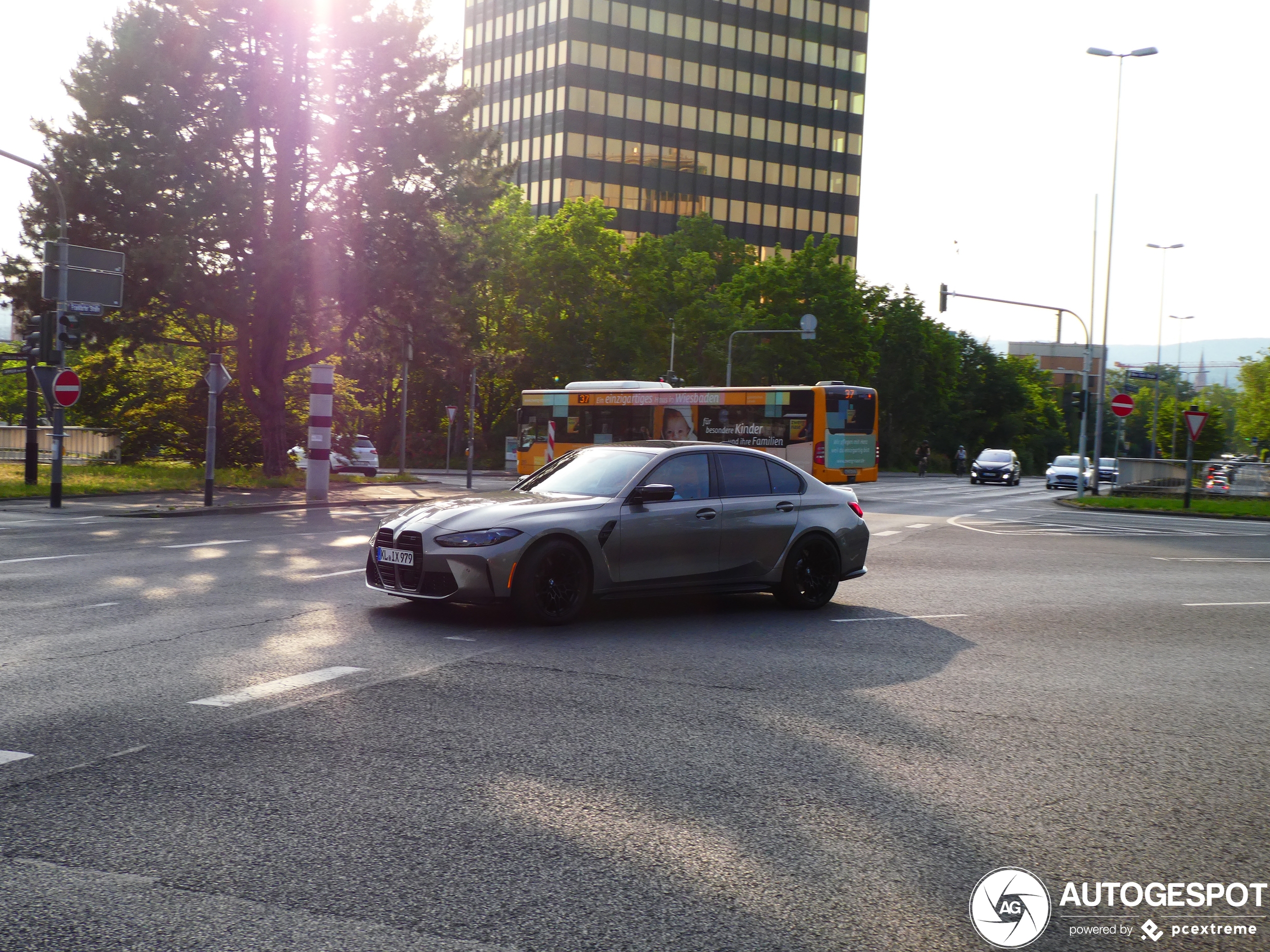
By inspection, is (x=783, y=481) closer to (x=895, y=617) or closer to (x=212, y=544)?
(x=895, y=617)

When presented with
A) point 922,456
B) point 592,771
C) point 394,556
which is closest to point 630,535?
point 394,556

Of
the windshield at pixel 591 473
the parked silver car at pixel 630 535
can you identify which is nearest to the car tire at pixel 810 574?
the parked silver car at pixel 630 535

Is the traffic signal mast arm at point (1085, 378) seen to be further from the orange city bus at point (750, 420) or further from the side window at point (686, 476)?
the side window at point (686, 476)

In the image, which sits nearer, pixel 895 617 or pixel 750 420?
pixel 895 617

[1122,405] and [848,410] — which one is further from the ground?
[1122,405]

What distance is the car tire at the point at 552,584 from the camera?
8.90 meters

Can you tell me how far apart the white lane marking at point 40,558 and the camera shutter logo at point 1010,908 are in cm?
1144

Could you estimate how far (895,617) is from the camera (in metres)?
10.4

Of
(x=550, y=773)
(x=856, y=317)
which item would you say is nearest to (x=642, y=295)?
(x=856, y=317)

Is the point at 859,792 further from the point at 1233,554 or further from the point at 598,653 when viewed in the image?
the point at 1233,554

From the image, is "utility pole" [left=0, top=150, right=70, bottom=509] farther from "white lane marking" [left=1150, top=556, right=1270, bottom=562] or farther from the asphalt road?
"white lane marking" [left=1150, top=556, right=1270, bottom=562]

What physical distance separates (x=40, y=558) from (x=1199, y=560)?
15769 millimetres

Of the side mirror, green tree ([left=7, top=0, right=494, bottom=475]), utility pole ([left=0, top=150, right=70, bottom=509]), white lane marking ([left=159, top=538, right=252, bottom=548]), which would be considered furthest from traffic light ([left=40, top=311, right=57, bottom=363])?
the side mirror

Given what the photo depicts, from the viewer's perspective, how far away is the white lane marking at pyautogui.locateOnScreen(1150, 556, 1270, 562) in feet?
57.2
